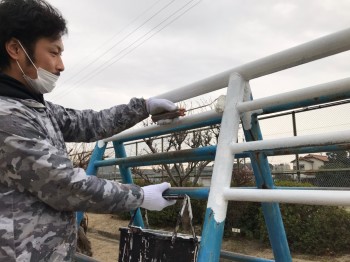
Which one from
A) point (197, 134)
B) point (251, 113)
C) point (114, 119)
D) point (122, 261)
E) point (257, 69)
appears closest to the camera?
point (257, 69)

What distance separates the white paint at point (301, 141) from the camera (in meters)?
0.89

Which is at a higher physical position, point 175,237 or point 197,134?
point 197,134

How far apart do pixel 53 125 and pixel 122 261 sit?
55cm

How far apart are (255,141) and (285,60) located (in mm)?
251

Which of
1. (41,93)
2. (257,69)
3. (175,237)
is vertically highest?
(257,69)

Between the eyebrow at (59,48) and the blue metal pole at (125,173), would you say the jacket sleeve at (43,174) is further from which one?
the blue metal pole at (125,173)

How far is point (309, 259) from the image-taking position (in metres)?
5.74

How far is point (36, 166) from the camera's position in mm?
1089

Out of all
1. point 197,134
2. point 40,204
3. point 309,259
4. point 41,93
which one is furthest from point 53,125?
point 197,134

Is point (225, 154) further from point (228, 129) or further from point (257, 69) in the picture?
point (257, 69)

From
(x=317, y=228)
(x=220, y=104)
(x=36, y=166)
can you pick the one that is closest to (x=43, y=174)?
(x=36, y=166)

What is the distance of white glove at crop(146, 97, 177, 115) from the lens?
1523 millimetres

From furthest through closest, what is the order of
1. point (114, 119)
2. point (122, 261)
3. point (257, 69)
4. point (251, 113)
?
point (114, 119) < point (122, 261) < point (251, 113) < point (257, 69)

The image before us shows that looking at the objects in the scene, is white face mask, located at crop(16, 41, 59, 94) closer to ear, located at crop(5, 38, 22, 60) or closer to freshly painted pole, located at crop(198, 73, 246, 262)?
ear, located at crop(5, 38, 22, 60)
